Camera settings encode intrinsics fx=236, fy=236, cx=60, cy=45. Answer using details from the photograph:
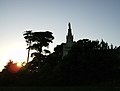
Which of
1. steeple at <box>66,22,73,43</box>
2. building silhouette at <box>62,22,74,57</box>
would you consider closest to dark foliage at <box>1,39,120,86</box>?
building silhouette at <box>62,22,74,57</box>

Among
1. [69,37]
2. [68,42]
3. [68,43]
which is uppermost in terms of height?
[69,37]

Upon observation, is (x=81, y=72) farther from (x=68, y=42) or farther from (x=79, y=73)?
(x=68, y=42)

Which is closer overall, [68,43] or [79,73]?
[79,73]

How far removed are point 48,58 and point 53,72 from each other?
10846 millimetres

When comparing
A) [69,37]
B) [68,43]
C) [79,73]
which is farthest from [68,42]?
[79,73]

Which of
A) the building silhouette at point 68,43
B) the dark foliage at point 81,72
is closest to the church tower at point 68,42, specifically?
the building silhouette at point 68,43

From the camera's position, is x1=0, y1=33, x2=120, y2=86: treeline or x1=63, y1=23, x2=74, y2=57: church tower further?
x1=63, y1=23, x2=74, y2=57: church tower

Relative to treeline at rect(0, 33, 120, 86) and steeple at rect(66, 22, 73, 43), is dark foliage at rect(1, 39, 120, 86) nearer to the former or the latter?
treeline at rect(0, 33, 120, 86)

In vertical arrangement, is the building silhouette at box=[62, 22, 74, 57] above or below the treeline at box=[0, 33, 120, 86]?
above

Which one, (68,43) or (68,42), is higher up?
(68,42)

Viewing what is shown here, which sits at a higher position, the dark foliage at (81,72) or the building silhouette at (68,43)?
the building silhouette at (68,43)

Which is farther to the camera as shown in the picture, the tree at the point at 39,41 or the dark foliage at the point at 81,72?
the tree at the point at 39,41

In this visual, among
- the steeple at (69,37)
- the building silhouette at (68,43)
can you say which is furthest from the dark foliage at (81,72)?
the steeple at (69,37)

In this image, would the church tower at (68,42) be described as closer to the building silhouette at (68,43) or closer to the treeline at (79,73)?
the building silhouette at (68,43)
